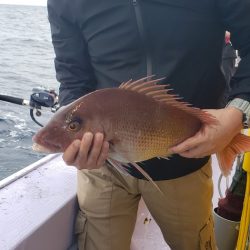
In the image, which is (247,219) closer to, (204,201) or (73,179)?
(204,201)

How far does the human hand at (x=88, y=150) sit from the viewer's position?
3.86 ft

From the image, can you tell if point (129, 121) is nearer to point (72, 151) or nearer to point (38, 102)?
point (72, 151)

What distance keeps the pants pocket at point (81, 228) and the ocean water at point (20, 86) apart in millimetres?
898

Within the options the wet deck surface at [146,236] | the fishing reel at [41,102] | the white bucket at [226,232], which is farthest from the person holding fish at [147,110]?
the fishing reel at [41,102]

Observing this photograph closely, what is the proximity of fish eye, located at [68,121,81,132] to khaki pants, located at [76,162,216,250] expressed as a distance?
46cm

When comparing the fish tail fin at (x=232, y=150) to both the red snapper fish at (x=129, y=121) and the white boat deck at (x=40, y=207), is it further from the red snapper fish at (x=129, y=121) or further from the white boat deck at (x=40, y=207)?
the white boat deck at (x=40, y=207)

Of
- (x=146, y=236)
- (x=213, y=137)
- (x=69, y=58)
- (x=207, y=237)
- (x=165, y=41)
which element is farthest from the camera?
(x=146, y=236)

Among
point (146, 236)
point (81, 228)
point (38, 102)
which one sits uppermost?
point (38, 102)

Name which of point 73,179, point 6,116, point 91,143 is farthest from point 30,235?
point 6,116

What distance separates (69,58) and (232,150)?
0.68 metres

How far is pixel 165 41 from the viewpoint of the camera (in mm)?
1391

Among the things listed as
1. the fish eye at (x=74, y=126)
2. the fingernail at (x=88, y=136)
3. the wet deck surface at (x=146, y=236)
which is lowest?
the wet deck surface at (x=146, y=236)

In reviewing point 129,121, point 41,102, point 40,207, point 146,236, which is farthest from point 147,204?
point 41,102

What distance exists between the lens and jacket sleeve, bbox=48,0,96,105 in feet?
5.07
